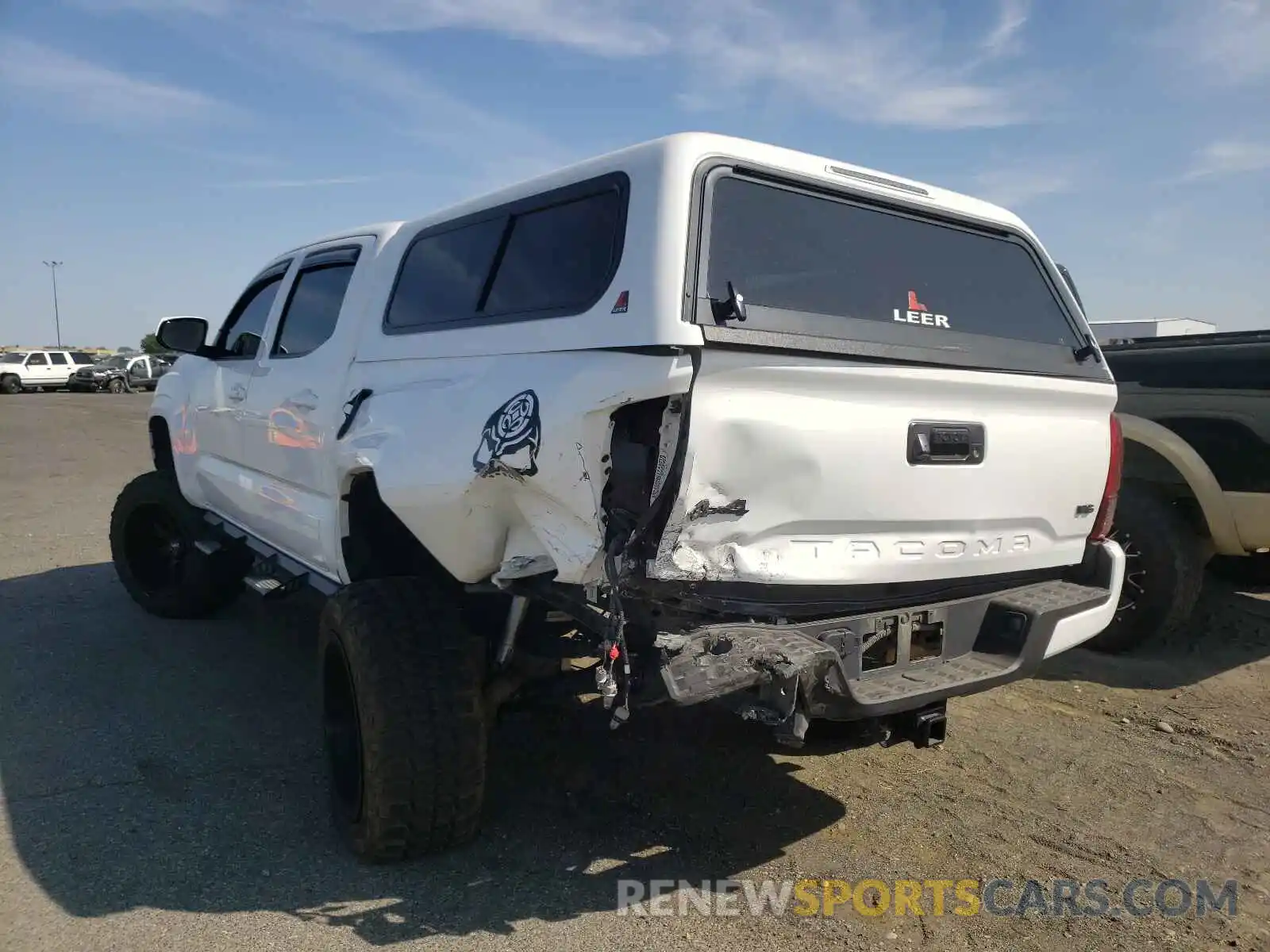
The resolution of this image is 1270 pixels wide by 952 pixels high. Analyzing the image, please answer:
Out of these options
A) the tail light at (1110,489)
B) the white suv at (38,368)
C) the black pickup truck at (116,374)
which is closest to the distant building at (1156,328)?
the tail light at (1110,489)

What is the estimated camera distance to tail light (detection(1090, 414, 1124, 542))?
3693 millimetres

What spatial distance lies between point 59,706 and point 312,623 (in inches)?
65.8

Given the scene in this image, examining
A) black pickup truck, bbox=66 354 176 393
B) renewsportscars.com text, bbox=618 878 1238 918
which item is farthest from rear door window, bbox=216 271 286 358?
black pickup truck, bbox=66 354 176 393

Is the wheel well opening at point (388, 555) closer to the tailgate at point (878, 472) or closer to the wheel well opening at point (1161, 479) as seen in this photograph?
the tailgate at point (878, 472)

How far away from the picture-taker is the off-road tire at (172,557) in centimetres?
597

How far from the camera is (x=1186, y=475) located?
562 centimetres

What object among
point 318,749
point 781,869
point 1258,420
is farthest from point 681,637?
point 1258,420

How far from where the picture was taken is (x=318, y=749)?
429cm

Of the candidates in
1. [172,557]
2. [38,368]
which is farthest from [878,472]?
[38,368]

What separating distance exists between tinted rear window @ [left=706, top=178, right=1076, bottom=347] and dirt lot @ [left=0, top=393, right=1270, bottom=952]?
Answer: 4.96 ft

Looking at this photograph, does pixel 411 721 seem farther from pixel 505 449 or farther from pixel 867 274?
pixel 867 274

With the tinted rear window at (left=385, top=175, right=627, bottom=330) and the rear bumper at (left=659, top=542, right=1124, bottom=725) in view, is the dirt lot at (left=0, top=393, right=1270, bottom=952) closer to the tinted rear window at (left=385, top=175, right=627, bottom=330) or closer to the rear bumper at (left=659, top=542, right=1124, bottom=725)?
the rear bumper at (left=659, top=542, right=1124, bottom=725)

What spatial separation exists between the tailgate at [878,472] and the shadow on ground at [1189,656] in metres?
2.24

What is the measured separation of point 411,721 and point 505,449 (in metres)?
0.98
